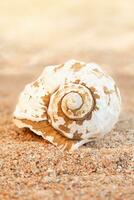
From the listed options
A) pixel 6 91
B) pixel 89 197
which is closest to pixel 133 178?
pixel 89 197

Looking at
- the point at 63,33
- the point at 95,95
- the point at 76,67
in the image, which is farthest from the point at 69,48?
the point at 95,95

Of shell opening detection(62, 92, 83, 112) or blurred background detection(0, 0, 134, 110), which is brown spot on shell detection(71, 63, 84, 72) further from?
blurred background detection(0, 0, 134, 110)

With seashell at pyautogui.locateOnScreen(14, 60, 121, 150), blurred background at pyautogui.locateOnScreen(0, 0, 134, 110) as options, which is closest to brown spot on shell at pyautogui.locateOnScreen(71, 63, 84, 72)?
seashell at pyautogui.locateOnScreen(14, 60, 121, 150)

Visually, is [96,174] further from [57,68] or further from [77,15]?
[77,15]

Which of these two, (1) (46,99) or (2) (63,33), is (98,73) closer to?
(1) (46,99)

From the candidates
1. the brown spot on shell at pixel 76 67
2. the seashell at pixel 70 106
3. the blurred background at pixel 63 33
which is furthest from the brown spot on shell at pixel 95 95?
the blurred background at pixel 63 33

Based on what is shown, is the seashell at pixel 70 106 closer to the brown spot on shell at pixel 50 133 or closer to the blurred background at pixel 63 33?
the brown spot on shell at pixel 50 133
